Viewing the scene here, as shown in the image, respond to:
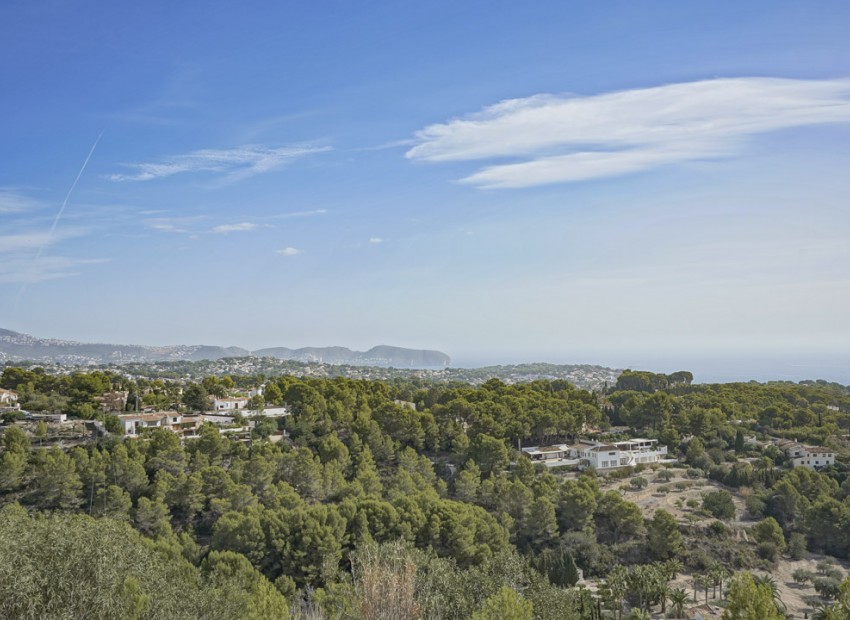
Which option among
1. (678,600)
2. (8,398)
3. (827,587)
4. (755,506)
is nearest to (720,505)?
(755,506)

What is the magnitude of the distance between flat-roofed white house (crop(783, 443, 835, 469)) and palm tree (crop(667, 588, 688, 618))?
61.3 ft

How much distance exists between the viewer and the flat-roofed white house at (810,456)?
36.3 metres

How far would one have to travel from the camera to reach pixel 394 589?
10.5m

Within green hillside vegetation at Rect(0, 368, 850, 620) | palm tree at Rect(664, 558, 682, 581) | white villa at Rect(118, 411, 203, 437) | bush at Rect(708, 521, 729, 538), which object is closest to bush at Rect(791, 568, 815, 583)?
green hillside vegetation at Rect(0, 368, 850, 620)

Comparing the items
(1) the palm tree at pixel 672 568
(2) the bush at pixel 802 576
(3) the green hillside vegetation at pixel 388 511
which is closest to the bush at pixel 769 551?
(3) the green hillside vegetation at pixel 388 511

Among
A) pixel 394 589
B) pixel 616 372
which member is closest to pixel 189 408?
pixel 394 589

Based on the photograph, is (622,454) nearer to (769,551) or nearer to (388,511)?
(769,551)

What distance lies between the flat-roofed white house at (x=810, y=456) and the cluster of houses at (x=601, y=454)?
693cm

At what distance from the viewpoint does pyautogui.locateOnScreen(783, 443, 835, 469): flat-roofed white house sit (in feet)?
119

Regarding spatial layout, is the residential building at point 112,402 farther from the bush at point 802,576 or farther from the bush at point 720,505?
the bush at point 802,576

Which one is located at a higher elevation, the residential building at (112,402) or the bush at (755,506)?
the residential building at (112,402)

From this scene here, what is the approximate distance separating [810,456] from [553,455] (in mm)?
14432

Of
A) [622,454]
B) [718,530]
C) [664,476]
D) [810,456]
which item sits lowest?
[718,530]

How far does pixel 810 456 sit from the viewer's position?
36.5 m
